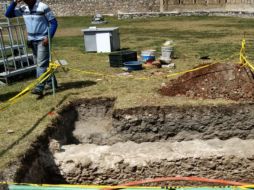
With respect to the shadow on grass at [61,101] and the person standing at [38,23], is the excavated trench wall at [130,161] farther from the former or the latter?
the person standing at [38,23]

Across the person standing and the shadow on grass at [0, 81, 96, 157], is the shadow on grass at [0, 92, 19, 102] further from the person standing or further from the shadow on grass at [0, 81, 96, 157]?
Result: the shadow on grass at [0, 81, 96, 157]

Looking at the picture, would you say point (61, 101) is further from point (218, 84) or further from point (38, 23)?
point (218, 84)

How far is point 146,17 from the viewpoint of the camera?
28297 millimetres

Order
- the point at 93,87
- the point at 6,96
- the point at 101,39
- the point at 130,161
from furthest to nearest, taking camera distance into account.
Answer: the point at 101,39 < the point at 93,87 < the point at 6,96 < the point at 130,161

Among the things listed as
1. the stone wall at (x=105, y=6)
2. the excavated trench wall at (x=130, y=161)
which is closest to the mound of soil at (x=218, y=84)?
the excavated trench wall at (x=130, y=161)

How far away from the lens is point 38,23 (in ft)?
22.7

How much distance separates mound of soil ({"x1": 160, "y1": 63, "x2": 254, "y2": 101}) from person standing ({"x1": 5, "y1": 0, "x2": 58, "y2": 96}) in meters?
2.50

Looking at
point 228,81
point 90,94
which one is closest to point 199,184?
point 228,81

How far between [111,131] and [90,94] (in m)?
1.14

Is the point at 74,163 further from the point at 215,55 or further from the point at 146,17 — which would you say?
the point at 146,17

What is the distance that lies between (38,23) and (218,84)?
12.2 ft

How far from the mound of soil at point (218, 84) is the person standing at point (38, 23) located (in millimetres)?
2498

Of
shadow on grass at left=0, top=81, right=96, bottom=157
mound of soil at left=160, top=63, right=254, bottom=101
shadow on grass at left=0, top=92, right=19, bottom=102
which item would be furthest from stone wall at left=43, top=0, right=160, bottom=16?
mound of soil at left=160, top=63, right=254, bottom=101

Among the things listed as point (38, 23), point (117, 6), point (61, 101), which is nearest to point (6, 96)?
point (61, 101)
